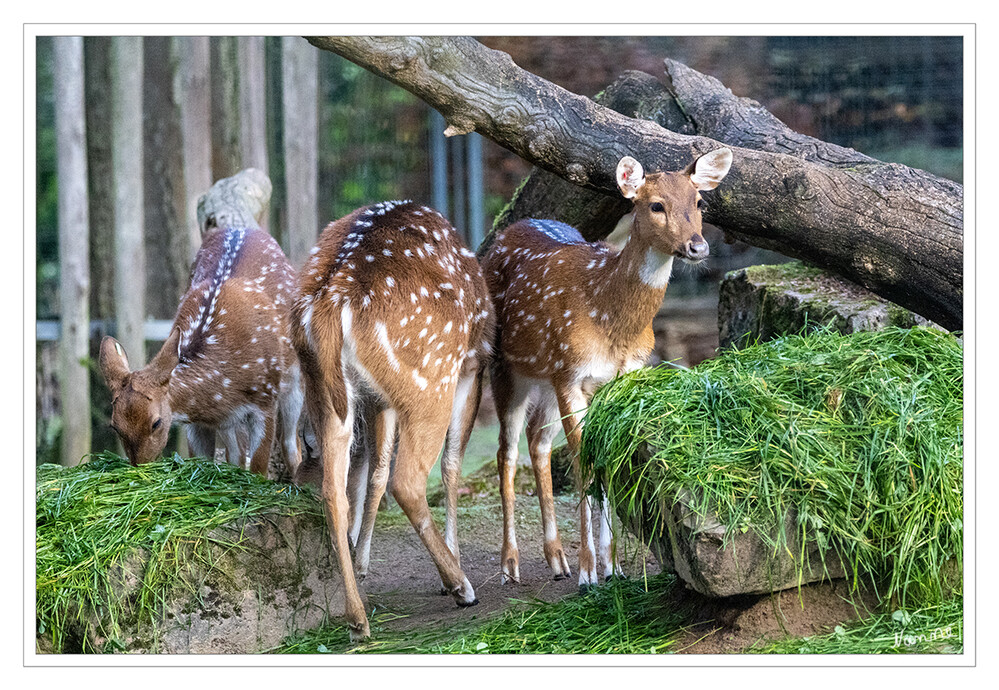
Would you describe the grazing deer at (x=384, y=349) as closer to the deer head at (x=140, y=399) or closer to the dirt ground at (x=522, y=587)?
the dirt ground at (x=522, y=587)

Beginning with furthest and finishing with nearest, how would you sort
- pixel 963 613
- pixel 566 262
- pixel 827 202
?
pixel 566 262 < pixel 827 202 < pixel 963 613

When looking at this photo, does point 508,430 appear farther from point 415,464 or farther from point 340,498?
point 340,498

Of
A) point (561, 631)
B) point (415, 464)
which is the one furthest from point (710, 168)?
point (561, 631)

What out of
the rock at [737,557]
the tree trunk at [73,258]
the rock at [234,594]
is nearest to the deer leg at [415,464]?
the rock at [234,594]

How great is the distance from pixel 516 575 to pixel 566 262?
1264 millimetres

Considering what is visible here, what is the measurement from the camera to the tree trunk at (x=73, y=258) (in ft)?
16.7

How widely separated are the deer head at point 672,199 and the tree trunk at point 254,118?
3147mm

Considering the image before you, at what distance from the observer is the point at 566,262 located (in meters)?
4.10

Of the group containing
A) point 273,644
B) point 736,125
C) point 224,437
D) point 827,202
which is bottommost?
point 273,644

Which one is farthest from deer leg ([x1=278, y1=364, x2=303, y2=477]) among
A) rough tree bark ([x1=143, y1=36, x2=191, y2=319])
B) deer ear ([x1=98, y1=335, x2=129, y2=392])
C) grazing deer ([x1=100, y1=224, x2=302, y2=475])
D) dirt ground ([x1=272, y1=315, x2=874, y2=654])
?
rough tree bark ([x1=143, y1=36, x2=191, y2=319])

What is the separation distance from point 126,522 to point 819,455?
2153 millimetres

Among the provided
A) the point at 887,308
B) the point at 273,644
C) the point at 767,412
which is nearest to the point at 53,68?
the point at 273,644

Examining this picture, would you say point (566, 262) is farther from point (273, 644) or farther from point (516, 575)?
point (273, 644)

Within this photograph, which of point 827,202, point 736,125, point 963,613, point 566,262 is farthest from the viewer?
point 736,125
